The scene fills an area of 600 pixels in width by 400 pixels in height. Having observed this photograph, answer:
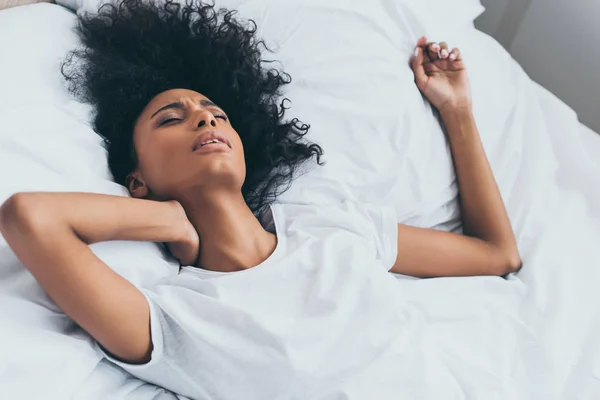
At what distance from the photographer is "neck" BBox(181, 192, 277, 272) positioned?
95 centimetres

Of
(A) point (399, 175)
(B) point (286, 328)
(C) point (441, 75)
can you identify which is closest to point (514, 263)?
(A) point (399, 175)

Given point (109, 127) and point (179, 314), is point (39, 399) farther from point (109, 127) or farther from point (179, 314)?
point (109, 127)

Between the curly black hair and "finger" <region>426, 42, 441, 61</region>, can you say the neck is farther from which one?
"finger" <region>426, 42, 441, 61</region>

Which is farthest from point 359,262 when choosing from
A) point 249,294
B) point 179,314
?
point 179,314

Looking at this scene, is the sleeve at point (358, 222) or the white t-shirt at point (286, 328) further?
the sleeve at point (358, 222)

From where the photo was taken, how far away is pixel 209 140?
96 cm

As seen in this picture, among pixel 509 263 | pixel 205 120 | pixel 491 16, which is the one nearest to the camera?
pixel 205 120

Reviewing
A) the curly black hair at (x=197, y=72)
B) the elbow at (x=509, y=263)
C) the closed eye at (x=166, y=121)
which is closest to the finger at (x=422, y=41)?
the curly black hair at (x=197, y=72)

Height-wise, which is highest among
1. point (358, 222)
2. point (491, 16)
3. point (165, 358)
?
point (491, 16)

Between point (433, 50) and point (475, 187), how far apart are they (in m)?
0.30

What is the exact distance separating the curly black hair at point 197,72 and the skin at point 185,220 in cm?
9

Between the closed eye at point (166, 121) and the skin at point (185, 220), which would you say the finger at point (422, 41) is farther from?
the closed eye at point (166, 121)

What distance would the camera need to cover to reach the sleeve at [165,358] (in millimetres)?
819

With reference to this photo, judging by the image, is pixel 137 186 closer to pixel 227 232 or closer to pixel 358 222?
pixel 227 232
